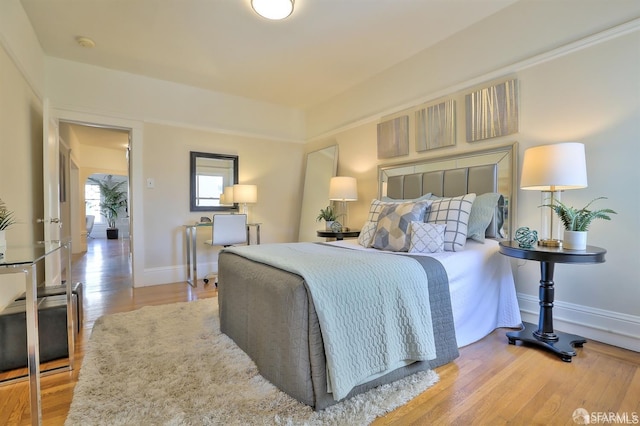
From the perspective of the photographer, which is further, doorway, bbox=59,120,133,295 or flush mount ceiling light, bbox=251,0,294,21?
doorway, bbox=59,120,133,295

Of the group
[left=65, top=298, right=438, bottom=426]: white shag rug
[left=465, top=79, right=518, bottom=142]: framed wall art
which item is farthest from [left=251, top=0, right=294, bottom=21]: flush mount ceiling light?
[left=65, top=298, right=438, bottom=426]: white shag rug

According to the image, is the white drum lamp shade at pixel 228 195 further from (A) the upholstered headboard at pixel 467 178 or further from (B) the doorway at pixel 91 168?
(A) the upholstered headboard at pixel 467 178

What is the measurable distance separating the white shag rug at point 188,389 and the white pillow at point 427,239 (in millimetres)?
809

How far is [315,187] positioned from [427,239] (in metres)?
2.68

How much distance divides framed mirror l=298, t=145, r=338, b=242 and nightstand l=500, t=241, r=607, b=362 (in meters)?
2.68

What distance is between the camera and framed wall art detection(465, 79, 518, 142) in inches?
97.2

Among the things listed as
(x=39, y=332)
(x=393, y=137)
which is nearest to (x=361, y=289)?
(x=39, y=332)

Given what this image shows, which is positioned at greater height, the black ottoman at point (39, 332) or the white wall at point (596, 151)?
the white wall at point (596, 151)

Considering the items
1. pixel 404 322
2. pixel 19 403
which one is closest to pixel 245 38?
pixel 404 322

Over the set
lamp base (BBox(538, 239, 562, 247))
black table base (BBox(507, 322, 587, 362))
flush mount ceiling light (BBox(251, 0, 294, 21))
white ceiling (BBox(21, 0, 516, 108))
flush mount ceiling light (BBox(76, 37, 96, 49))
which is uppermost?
white ceiling (BBox(21, 0, 516, 108))

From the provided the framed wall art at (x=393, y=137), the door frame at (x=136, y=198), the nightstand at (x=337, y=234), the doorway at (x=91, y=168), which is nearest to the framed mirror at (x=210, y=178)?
the door frame at (x=136, y=198)

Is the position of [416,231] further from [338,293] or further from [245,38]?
[245,38]

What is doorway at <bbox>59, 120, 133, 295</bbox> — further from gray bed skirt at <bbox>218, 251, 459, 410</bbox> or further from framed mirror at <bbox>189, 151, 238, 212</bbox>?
gray bed skirt at <bbox>218, 251, 459, 410</bbox>

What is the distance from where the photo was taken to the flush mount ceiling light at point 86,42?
2.92 metres
